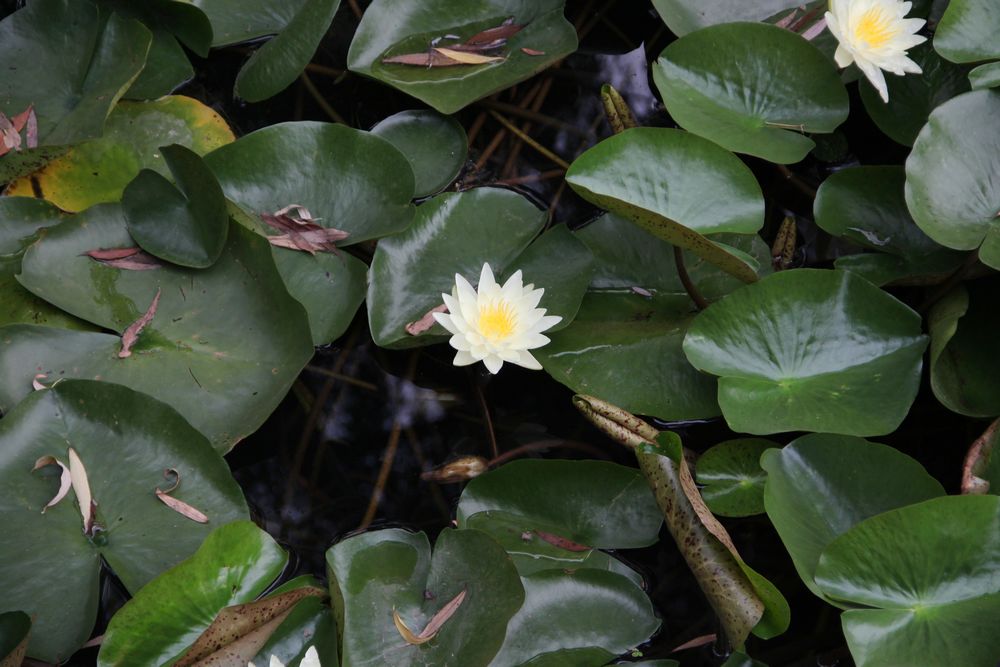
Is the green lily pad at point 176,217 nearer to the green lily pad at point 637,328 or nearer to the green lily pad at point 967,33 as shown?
the green lily pad at point 637,328

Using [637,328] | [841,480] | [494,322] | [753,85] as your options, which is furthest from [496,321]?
[753,85]

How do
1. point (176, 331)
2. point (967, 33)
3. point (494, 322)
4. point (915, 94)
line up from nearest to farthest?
point (494, 322) < point (176, 331) < point (967, 33) < point (915, 94)

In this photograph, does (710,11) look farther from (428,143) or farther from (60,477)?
(60,477)

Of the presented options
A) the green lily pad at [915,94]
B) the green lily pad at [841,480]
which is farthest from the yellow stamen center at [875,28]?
the green lily pad at [841,480]

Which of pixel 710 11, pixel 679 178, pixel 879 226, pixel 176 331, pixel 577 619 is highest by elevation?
pixel 710 11

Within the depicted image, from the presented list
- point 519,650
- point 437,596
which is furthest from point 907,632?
point 437,596

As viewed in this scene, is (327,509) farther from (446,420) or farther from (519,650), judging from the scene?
(519,650)
